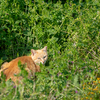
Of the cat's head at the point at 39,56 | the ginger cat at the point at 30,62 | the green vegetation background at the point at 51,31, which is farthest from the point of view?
the cat's head at the point at 39,56

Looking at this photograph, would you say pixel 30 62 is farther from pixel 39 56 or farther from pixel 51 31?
pixel 51 31

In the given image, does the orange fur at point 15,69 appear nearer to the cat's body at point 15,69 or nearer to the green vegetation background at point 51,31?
the cat's body at point 15,69

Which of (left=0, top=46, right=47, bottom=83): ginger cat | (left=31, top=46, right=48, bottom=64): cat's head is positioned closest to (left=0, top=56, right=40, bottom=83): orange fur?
(left=0, top=46, right=47, bottom=83): ginger cat

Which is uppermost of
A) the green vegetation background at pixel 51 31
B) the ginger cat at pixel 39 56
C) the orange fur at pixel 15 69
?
the green vegetation background at pixel 51 31

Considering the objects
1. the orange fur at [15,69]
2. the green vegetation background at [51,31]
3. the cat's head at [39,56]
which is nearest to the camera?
the orange fur at [15,69]

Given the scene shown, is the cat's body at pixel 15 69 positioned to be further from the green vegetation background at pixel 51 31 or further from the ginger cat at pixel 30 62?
the green vegetation background at pixel 51 31

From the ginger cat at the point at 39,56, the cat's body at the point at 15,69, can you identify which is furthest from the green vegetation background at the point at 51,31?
the cat's body at the point at 15,69

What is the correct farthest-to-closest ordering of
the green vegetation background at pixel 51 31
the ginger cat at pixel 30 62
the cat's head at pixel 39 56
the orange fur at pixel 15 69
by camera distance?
the cat's head at pixel 39 56 < the green vegetation background at pixel 51 31 < the ginger cat at pixel 30 62 < the orange fur at pixel 15 69

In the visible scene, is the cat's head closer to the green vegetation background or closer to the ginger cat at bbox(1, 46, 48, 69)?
the ginger cat at bbox(1, 46, 48, 69)

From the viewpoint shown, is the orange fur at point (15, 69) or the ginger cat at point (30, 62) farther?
the ginger cat at point (30, 62)

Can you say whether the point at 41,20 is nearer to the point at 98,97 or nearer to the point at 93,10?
the point at 93,10

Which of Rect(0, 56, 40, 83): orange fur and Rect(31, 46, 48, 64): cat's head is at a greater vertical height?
Rect(31, 46, 48, 64): cat's head

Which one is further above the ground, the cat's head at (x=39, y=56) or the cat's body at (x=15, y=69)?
the cat's head at (x=39, y=56)

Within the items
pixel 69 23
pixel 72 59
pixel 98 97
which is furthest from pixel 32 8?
pixel 98 97
